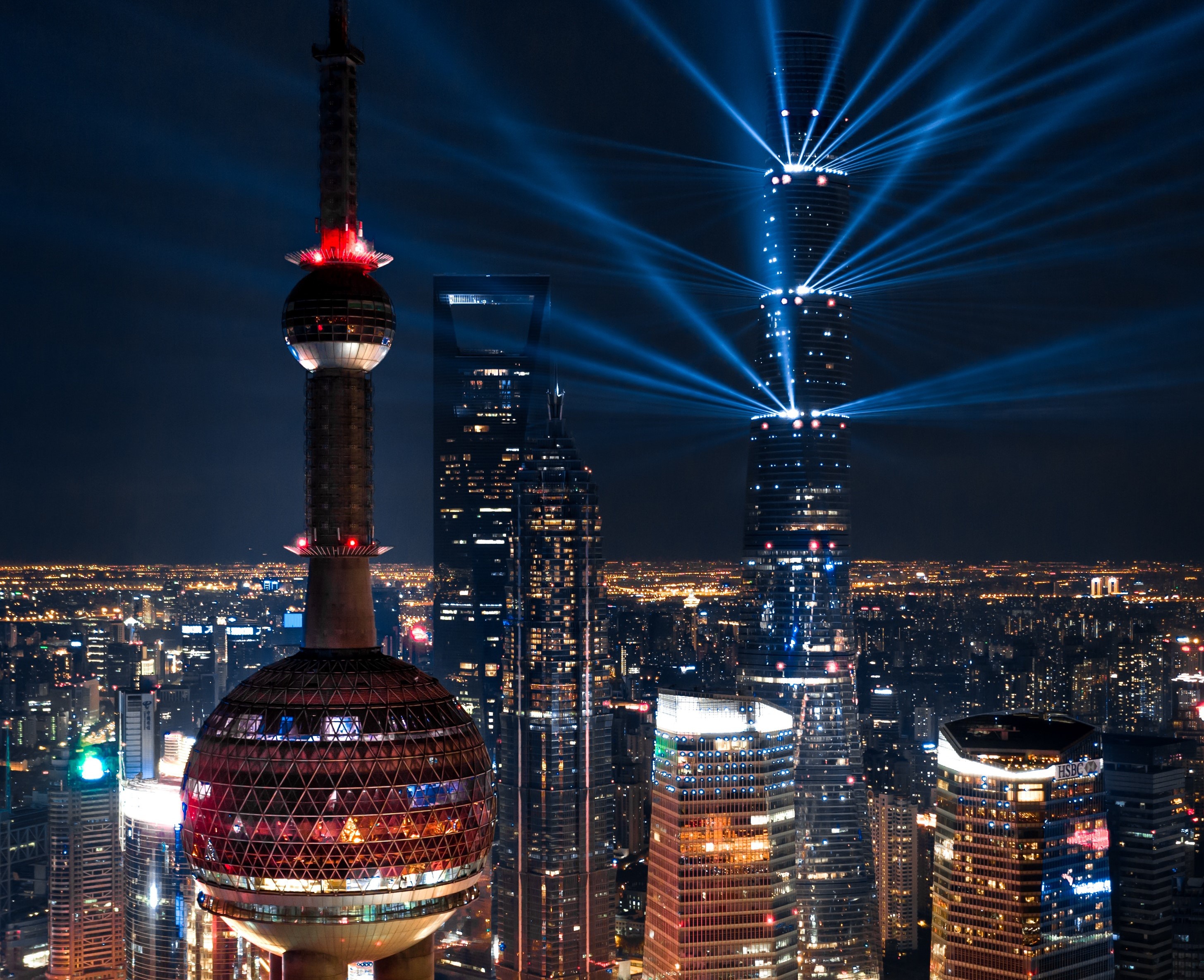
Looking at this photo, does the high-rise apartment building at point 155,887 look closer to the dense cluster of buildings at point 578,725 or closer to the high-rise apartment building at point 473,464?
the dense cluster of buildings at point 578,725

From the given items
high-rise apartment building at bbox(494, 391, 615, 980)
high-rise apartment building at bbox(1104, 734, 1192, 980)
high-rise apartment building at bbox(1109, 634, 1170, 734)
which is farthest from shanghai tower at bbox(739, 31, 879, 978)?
high-rise apartment building at bbox(1104, 734, 1192, 980)

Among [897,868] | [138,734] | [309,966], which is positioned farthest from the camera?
[897,868]

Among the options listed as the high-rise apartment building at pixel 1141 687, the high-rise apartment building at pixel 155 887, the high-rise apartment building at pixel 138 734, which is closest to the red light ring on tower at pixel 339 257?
the high-rise apartment building at pixel 155 887

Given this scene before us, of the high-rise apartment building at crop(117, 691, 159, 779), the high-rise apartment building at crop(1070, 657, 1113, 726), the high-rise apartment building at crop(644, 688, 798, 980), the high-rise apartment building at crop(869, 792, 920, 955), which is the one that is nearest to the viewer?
the high-rise apartment building at crop(644, 688, 798, 980)

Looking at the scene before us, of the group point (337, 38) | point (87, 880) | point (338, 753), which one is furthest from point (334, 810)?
point (87, 880)

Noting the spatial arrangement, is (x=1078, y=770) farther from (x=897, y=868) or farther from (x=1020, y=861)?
(x=897, y=868)

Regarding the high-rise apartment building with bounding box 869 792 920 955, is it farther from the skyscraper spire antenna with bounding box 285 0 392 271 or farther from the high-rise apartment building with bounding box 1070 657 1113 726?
the skyscraper spire antenna with bounding box 285 0 392 271
